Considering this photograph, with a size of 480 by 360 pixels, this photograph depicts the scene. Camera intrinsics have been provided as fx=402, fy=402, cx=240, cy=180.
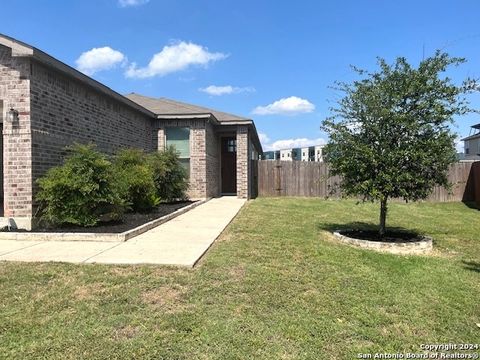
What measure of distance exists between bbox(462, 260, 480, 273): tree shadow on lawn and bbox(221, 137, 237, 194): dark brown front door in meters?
14.2

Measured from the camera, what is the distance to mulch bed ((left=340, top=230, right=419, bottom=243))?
7781mm

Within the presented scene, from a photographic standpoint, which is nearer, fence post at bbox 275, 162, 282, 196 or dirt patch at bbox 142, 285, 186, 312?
dirt patch at bbox 142, 285, 186, 312

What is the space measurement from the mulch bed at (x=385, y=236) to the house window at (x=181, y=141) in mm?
8926

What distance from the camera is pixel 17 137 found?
8039 millimetres

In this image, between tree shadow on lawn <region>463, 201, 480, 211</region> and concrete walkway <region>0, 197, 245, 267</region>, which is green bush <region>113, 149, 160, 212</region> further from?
tree shadow on lawn <region>463, 201, 480, 211</region>

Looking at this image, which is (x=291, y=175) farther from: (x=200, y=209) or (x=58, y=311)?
(x=58, y=311)

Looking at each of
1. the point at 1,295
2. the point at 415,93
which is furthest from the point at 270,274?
the point at 415,93

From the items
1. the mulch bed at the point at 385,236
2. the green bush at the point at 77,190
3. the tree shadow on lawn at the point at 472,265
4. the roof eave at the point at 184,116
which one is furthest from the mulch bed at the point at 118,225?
the roof eave at the point at 184,116

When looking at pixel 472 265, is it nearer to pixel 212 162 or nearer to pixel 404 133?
pixel 404 133

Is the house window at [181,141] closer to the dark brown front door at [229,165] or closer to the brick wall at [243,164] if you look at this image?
the brick wall at [243,164]

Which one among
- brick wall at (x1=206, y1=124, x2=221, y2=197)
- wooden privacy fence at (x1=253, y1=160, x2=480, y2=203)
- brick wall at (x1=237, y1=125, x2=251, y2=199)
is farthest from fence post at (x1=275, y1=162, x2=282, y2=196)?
brick wall at (x1=206, y1=124, x2=221, y2=197)

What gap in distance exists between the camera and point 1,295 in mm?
4227

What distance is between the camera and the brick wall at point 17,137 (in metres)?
8.02

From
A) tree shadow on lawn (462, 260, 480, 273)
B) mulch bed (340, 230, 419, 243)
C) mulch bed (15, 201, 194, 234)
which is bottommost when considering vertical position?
tree shadow on lawn (462, 260, 480, 273)
